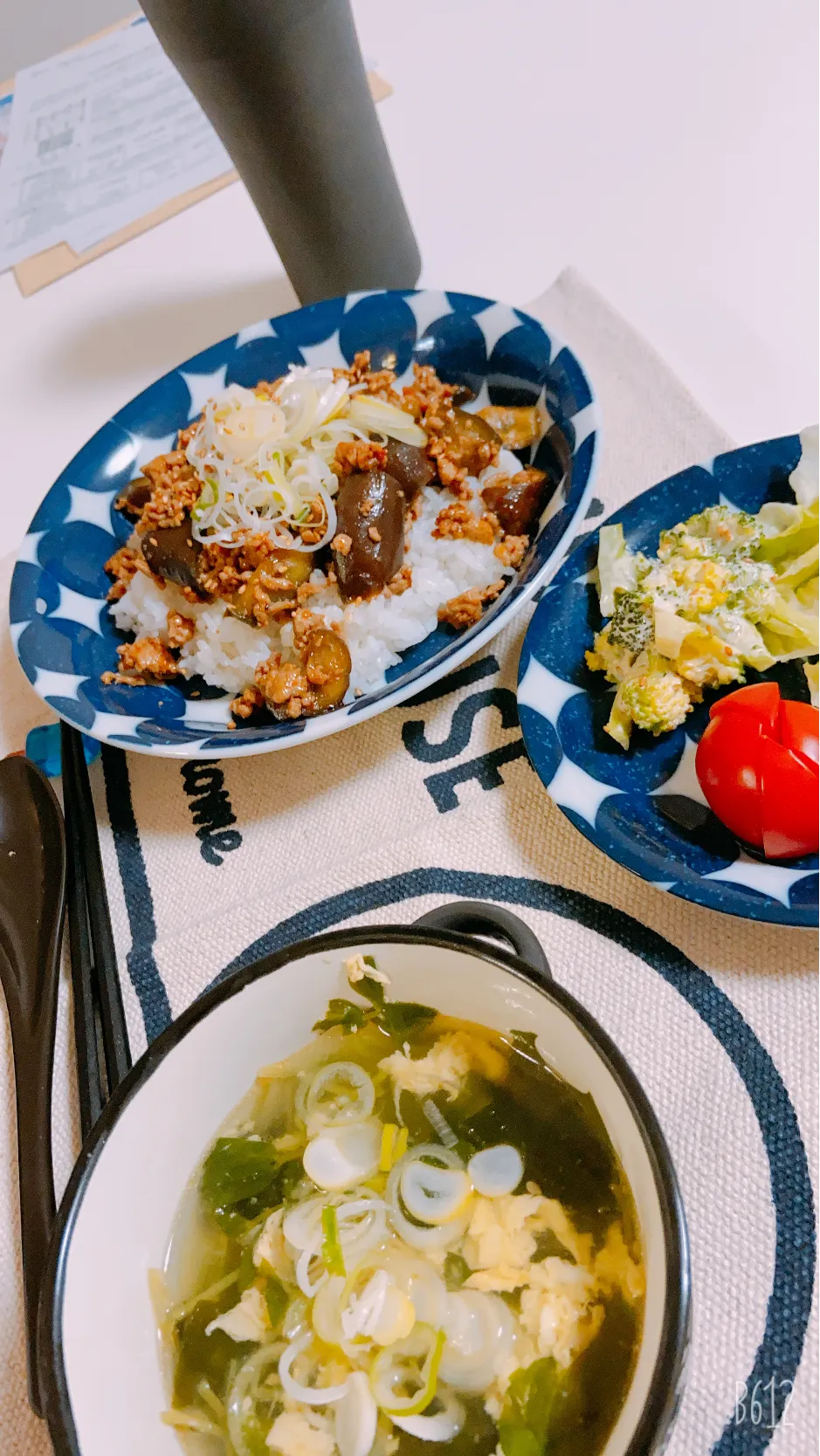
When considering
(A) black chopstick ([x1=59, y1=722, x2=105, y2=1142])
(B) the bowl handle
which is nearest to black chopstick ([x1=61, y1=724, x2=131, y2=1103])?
(A) black chopstick ([x1=59, y1=722, x2=105, y2=1142])

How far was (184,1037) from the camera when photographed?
28.8 inches

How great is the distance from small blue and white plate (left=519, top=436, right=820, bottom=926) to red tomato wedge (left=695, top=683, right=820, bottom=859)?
3 centimetres

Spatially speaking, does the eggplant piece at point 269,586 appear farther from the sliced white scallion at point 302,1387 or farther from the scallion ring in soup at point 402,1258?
the sliced white scallion at point 302,1387

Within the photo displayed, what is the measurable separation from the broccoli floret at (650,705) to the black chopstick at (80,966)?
626 millimetres

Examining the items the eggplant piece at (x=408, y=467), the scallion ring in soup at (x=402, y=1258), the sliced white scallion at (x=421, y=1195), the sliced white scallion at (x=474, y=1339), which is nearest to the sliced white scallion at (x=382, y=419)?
the eggplant piece at (x=408, y=467)

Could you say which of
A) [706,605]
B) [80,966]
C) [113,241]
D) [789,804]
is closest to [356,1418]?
[80,966]

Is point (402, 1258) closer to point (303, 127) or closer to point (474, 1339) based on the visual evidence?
point (474, 1339)

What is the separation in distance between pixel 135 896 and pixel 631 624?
2.17 feet

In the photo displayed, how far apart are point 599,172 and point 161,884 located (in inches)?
61.1

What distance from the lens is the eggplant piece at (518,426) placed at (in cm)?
134

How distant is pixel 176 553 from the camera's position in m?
1.28

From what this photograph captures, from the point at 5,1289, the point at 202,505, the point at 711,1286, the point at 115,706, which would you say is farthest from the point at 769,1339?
the point at 202,505

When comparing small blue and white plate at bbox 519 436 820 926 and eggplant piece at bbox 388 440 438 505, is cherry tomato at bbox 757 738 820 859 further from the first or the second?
eggplant piece at bbox 388 440 438 505

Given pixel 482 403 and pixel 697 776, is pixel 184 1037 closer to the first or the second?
pixel 697 776
